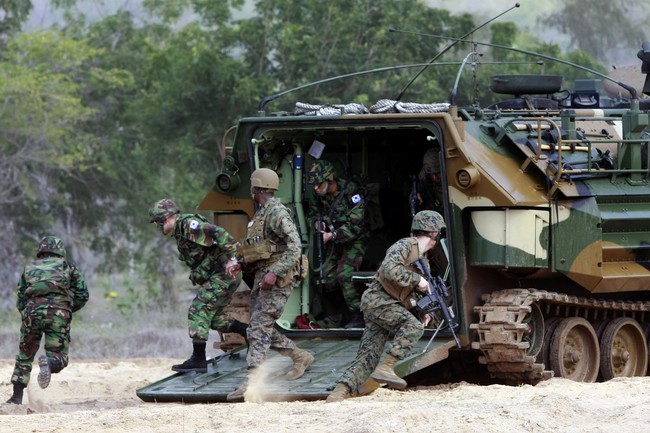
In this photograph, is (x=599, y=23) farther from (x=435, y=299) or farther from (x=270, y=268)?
(x=435, y=299)

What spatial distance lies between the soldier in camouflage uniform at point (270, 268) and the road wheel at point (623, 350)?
2.71 metres

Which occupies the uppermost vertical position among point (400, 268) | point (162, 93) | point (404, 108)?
point (162, 93)

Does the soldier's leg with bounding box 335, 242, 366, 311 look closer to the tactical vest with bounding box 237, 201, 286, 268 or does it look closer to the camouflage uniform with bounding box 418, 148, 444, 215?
the camouflage uniform with bounding box 418, 148, 444, 215

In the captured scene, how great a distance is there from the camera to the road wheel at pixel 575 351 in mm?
13258

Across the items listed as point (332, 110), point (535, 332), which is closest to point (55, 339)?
point (332, 110)

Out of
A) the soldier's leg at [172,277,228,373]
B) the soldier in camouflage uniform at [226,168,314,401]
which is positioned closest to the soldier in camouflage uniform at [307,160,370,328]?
the soldier in camouflage uniform at [226,168,314,401]

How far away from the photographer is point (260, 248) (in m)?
12.7

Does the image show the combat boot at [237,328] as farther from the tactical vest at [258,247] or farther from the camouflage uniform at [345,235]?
the camouflage uniform at [345,235]

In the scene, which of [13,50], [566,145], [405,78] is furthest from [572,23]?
[566,145]

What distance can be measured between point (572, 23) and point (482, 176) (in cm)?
2326

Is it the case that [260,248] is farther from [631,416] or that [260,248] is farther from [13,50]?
[13,50]

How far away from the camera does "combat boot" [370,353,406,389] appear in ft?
39.1

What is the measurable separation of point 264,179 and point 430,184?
1.65 meters

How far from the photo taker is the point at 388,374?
39.1 feet
